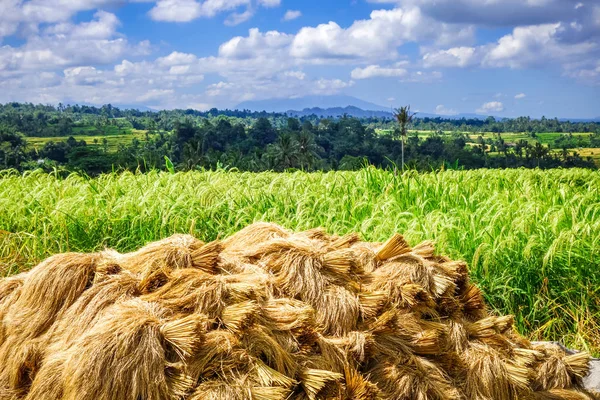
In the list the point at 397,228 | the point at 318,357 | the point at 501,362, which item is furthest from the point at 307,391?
the point at 397,228

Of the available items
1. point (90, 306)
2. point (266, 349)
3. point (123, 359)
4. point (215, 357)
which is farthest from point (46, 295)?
point (266, 349)

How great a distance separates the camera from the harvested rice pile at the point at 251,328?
1384mm

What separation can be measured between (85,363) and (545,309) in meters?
3.72

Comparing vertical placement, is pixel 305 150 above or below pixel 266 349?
below

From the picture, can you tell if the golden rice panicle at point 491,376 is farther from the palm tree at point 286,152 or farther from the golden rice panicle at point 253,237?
the palm tree at point 286,152

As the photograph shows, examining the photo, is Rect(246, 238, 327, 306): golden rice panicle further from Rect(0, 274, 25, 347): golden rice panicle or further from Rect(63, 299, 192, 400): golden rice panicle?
Rect(0, 274, 25, 347): golden rice panicle

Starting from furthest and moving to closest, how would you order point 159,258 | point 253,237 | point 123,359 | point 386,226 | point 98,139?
point 98,139, point 386,226, point 253,237, point 159,258, point 123,359

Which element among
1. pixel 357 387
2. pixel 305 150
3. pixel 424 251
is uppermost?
pixel 424 251

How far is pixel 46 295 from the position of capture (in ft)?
5.25

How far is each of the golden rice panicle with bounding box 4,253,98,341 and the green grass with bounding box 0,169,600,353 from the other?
1.82 m

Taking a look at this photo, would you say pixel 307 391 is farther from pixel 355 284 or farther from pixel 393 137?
pixel 393 137

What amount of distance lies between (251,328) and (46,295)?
2.01 feet

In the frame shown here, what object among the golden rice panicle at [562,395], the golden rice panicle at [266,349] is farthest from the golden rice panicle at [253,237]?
the golden rice panicle at [562,395]

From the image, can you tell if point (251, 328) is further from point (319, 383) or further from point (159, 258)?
point (159, 258)
